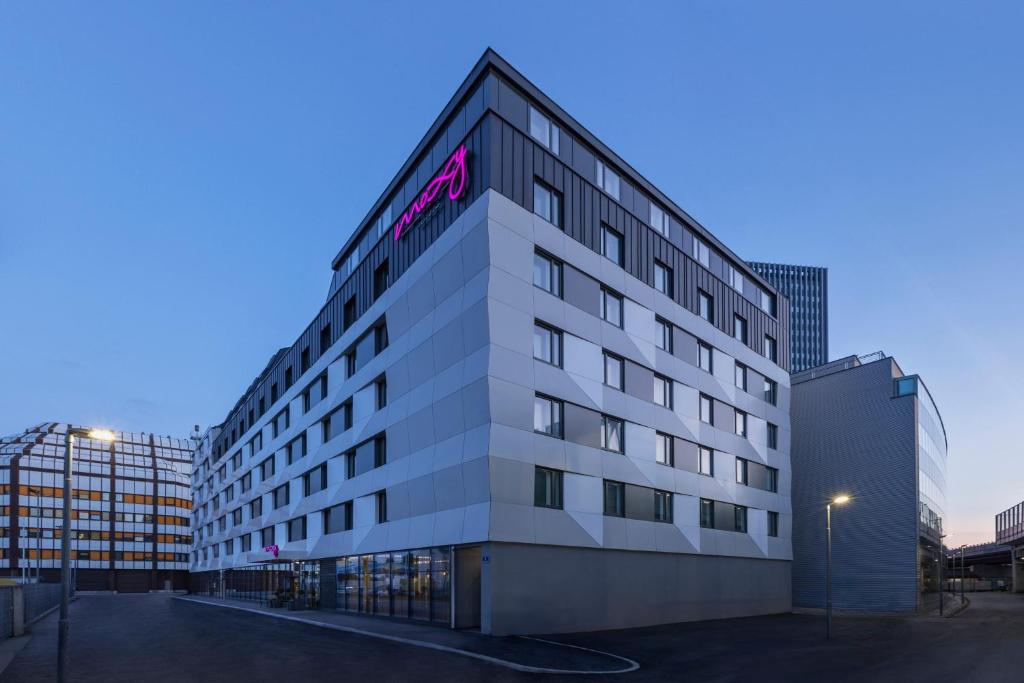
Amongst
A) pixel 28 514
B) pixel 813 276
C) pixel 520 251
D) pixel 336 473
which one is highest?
pixel 813 276

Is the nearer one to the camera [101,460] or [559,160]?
[559,160]

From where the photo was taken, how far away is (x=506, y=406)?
30.3 meters

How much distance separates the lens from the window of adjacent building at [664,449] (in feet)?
129

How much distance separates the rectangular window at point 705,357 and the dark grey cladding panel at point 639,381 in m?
6.20

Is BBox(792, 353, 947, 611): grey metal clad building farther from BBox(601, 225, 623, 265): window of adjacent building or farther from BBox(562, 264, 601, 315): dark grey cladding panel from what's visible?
BBox(562, 264, 601, 315): dark grey cladding panel

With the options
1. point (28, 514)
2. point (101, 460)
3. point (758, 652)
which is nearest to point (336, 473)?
point (758, 652)

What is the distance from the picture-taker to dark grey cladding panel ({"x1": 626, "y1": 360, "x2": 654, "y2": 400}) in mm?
37625

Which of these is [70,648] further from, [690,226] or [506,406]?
[690,226]

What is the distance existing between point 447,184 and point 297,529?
102ft

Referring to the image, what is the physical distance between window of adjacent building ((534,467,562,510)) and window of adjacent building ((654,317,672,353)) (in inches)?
438

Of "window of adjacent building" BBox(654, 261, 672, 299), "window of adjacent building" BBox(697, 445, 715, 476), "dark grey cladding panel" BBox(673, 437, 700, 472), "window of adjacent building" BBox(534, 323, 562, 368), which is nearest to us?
"window of adjacent building" BBox(534, 323, 562, 368)

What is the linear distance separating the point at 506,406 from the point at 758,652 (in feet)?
40.4

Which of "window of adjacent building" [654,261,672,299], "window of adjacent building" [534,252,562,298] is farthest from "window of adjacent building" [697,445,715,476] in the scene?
"window of adjacent building" [534,252,562,298]

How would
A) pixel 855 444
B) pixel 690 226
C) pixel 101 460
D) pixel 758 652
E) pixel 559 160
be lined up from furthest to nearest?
pixel 101 460
pixel 855 444
pixel 690 226
pixel 559 160
pixel 758 652
